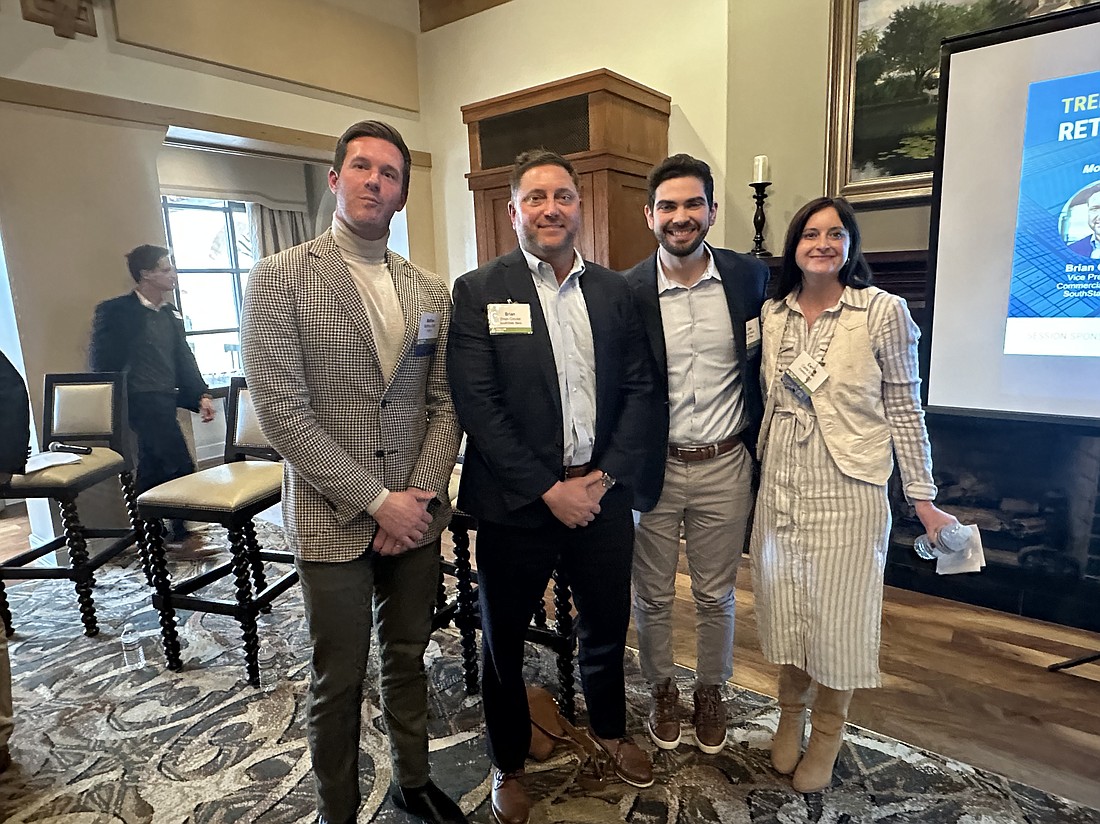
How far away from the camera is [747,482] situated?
179 centimetres

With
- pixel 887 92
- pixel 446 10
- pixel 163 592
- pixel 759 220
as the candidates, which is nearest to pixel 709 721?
pixel 163 592

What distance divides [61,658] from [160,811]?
1147mm

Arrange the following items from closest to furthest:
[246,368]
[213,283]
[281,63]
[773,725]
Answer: [246,368], [773,725], [281,63], [213,283]

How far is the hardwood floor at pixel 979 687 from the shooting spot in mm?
1830

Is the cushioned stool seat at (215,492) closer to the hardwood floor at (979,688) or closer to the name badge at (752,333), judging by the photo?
the hardwood floor at (979,688)

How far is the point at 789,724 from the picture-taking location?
5.81 ft

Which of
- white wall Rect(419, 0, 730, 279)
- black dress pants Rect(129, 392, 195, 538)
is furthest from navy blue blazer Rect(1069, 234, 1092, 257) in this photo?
black dress pants Rect(129, 392, 195, 538)

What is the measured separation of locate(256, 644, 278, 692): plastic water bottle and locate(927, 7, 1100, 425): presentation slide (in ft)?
8.84

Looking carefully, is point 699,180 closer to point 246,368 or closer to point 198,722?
point 246,368

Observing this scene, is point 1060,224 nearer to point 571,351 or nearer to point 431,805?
point 571,351

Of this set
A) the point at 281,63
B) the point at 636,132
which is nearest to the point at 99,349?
the point at 281,63

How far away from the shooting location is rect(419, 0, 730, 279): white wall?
3.57 meters

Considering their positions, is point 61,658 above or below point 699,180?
below

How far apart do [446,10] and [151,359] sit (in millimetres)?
3172
